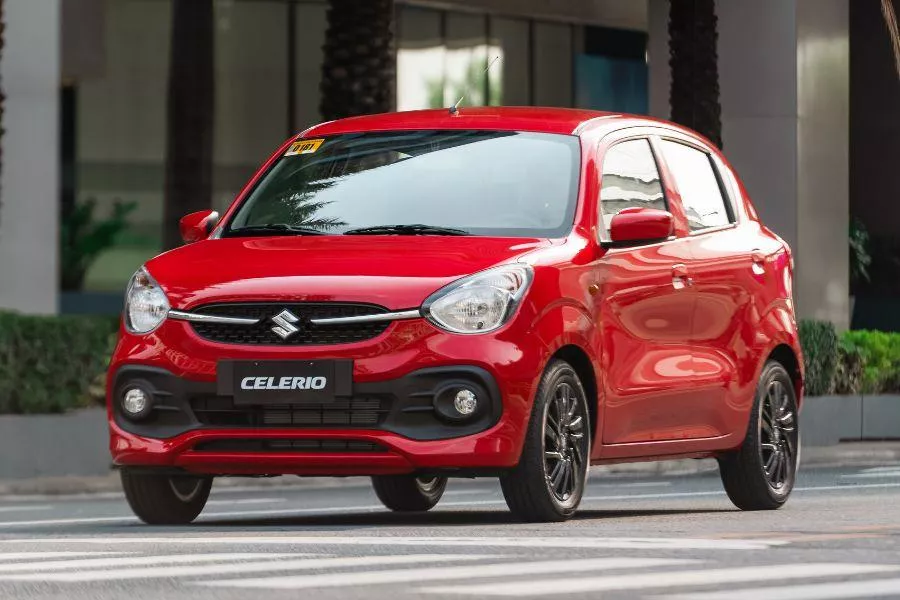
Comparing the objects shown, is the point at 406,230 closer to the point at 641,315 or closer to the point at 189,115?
the point at 641,315

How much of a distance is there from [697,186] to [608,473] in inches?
316

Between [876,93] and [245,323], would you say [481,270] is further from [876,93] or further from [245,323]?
[876,93]

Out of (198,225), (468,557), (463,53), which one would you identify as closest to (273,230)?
(198,225)

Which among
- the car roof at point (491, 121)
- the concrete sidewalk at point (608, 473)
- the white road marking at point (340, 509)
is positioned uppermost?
the car roof at point (491, 121)

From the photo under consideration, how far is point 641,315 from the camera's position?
11406mm

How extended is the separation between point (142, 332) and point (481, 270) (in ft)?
5.06

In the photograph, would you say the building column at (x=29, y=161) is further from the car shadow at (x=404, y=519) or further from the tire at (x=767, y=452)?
the tire at (x=767, y=452)

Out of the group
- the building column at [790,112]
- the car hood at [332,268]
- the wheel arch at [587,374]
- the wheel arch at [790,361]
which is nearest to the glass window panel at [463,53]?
the building column at [790,112]

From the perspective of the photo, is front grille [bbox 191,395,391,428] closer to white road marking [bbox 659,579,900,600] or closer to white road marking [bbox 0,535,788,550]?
white road marking [bbox 0,535,788,550]

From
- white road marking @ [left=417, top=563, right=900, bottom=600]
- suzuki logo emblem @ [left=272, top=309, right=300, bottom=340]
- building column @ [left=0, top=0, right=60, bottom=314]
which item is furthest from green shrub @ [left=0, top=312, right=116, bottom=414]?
white road marking @ [left=417, top=563, right=900, bottom=600]

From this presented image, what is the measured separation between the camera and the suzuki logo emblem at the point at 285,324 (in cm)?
1028

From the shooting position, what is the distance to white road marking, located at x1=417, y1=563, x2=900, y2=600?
7.55 metres

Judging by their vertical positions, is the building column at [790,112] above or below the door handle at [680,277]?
above

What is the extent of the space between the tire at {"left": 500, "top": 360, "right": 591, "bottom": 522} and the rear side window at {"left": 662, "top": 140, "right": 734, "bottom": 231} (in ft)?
5.93
